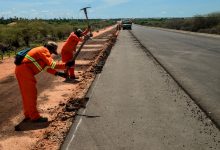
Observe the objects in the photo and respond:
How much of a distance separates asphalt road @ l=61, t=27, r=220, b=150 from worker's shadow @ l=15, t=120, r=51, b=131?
0.75 m

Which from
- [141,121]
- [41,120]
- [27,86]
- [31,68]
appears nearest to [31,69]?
[31,68]

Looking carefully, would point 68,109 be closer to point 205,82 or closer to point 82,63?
point 205,82

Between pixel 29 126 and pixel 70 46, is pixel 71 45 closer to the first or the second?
pixel 70 46

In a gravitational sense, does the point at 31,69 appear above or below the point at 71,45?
above

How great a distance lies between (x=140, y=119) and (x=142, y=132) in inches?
37.5

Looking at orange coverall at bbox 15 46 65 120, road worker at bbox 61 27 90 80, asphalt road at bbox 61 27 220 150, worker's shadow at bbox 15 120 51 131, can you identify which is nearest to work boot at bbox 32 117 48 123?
worker's shadow at bbox 15 120 51 131

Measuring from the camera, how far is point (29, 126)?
846 cm

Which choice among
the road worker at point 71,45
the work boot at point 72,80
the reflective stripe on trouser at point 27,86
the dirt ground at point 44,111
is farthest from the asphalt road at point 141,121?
the road worker at point 71,45

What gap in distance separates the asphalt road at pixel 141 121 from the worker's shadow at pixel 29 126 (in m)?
0.75

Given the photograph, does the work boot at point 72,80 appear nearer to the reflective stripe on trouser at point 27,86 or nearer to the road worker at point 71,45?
the road worker at point 71,45

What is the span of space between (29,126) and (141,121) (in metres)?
2.40

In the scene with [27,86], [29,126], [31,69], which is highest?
[31,69]

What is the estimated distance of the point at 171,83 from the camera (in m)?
13.1

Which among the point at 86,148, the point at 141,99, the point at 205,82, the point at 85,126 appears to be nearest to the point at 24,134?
the point at 85,126
